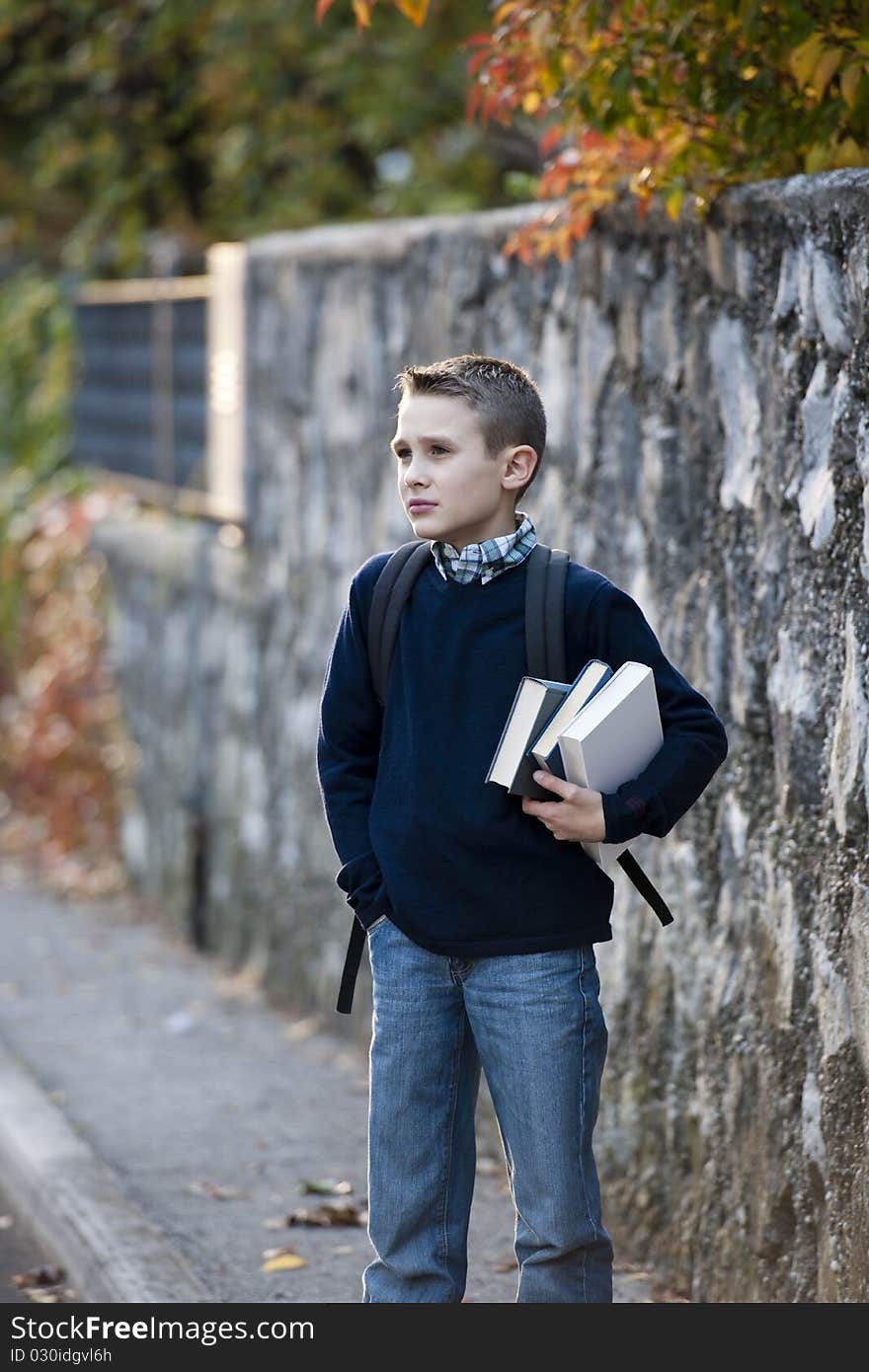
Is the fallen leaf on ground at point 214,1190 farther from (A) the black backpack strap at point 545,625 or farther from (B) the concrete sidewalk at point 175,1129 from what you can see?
(A) the black backpack strap at point 545,625

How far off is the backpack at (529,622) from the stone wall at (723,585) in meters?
0.52

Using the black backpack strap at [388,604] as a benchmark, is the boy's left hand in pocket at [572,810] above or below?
below

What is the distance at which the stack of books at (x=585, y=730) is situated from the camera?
2.92m

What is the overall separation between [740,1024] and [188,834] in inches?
163

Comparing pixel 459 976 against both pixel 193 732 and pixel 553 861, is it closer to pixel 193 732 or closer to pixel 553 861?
pixel 553 861

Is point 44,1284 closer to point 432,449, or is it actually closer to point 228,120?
point 432,449

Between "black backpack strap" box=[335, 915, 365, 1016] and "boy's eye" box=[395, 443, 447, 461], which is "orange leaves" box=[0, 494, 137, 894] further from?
"boy's eye" box=[395, 443, 447, 461]

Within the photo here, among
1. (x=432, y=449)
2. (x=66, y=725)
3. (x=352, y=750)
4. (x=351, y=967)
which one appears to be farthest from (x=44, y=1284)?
(x=66, y=725)

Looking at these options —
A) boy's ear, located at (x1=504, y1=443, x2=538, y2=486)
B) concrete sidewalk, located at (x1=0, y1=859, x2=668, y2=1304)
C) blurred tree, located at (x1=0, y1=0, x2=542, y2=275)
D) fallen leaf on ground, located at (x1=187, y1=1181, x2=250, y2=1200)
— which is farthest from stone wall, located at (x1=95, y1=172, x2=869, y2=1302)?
blurred tree, located at (x1=0, y1=0, x2=542, y2=275)

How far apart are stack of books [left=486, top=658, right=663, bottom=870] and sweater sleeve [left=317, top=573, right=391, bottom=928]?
0.31 meters

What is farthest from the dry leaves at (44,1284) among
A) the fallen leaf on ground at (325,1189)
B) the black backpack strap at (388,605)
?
the black backpack strap at (388,605)

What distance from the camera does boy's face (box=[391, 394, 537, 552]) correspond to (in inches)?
120
